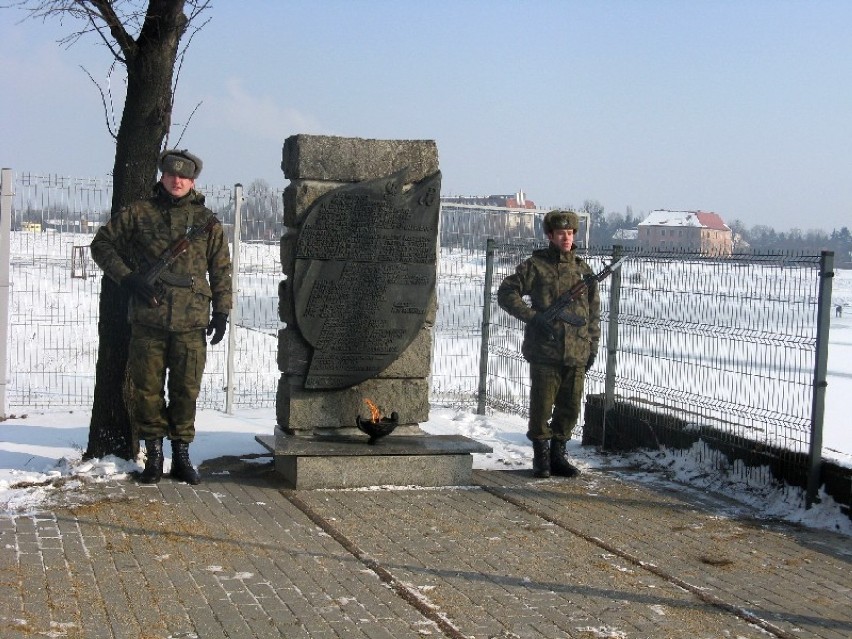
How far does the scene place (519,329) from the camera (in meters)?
11.5

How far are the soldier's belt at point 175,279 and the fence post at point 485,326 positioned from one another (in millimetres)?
4642

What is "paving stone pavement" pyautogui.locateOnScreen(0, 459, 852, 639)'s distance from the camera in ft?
16.2

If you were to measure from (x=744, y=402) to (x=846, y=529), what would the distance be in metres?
1.38

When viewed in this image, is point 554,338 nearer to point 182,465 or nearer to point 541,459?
point 541,459

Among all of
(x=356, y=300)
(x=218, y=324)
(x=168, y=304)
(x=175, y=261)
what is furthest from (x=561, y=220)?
(x=168, y=304)

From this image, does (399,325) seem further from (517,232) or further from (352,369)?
(517,232)

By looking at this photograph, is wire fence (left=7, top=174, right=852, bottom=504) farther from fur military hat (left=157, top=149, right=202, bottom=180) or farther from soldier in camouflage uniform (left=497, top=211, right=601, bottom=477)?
fur military hat (left=157, top=149, right=202, bottom=180)

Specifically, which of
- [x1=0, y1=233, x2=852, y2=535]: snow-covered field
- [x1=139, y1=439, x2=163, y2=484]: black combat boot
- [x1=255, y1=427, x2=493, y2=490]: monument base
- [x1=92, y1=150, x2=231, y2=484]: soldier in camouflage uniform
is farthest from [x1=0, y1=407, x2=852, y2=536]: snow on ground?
[x1=255, y1=427, x2=493, y2=490]: monument base

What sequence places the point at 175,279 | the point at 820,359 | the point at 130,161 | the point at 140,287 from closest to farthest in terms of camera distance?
the point at 820,359, the point at 140,287, the point at 175,279, the point at 130,161

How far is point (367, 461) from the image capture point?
779 cm

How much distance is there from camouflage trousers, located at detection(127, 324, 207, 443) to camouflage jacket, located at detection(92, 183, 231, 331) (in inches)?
4.3

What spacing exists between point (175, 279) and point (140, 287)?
24cm

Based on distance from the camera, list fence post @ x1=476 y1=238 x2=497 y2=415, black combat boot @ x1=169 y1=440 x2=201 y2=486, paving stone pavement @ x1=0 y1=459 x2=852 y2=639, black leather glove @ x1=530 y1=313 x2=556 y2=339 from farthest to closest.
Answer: fence post @ x1=476 y1=238 x2=497 y2=415 → black leather glove @ x1=530 y1=313 x2=556 y2=339 → black combat boot @ x1=169 y1=440 x2=201 y2=486 → paving stone pavement @ x1=0 y1=459 x2=852 y2=639

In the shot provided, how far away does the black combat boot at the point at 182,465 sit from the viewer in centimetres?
762
